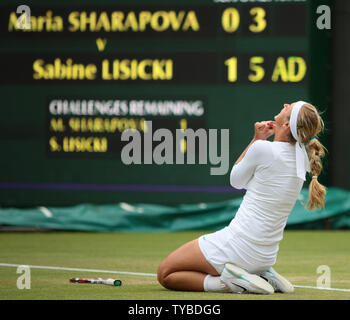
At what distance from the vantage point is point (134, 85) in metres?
11.3

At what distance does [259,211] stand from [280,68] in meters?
5.79

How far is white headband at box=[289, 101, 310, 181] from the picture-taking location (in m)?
5.58

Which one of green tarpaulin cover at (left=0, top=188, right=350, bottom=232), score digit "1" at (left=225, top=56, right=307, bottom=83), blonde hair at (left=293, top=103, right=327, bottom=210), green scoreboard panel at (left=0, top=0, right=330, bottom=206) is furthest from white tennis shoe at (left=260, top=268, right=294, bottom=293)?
score digit "1" at (left=225, top=56, right=307, bottom=83)

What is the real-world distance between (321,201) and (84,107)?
612cm

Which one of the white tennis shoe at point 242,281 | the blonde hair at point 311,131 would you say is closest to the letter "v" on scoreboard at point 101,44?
the blonde hair at point 311,131

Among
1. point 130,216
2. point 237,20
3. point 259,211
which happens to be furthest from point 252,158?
point 130,216

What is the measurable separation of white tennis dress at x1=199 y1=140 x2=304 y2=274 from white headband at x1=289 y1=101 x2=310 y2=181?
54 millimetres

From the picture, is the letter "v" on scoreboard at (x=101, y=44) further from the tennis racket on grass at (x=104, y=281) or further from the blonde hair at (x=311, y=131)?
the blonde hair at (x=311, y=131)

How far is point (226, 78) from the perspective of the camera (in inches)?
442

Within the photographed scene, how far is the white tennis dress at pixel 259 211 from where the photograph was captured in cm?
560

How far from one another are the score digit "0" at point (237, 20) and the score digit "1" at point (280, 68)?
1.23ft

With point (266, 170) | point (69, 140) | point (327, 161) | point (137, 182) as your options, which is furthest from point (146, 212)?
point (266, 170)

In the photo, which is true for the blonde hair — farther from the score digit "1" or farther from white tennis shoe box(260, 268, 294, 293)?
the score digit "1"
